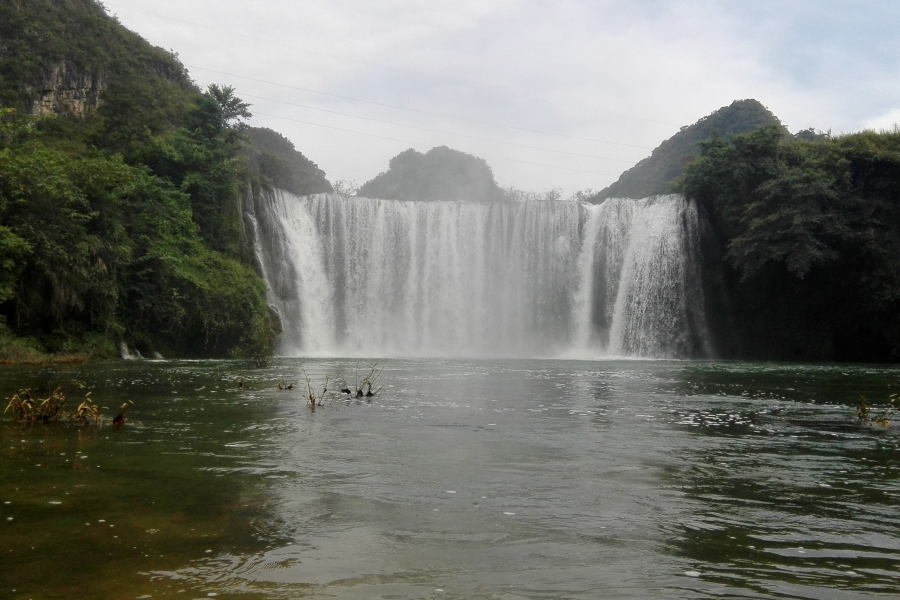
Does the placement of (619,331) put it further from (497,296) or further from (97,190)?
(97,190)

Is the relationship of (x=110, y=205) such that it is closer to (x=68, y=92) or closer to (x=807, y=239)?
(x=68, y=92)

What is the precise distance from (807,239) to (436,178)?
8793 centimetres

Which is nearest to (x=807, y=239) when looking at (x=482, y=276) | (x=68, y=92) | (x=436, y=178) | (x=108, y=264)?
(x=482, y=276)

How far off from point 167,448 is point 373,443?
2.23 metres

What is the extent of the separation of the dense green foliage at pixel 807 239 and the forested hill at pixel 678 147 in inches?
1930

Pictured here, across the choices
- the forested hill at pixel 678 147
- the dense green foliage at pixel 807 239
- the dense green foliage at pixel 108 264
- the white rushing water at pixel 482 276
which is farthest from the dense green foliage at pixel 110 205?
the forested hill at pixel 678 147

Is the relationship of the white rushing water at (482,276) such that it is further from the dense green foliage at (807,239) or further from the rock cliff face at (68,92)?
the rock cliff face at (68,92)

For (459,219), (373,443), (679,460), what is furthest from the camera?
(459,219)

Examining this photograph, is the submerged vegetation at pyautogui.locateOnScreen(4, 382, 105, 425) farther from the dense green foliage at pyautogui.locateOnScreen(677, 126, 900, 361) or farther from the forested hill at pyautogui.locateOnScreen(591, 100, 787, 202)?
the forested hill at pyautogui.locateOnScreen(591, 100, 787, 202)

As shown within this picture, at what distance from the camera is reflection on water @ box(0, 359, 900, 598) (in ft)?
13.4

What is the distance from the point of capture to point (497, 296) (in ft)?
143

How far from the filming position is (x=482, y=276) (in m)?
43.2

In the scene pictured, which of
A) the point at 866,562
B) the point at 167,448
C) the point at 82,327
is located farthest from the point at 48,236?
the point at 866,562

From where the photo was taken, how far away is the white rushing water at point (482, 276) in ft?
129
